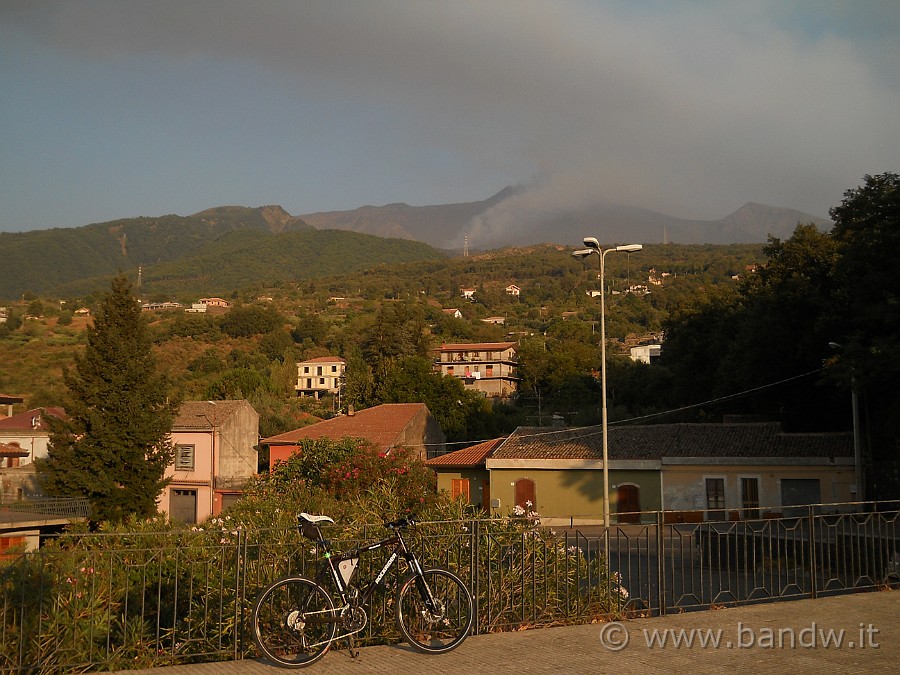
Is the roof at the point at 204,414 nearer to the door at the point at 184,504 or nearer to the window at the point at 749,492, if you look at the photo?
the door at the point at 184,504

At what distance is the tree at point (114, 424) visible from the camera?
3172 centimetres

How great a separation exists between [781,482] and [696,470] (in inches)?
133

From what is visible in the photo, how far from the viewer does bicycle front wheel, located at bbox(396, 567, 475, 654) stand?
22.5ft

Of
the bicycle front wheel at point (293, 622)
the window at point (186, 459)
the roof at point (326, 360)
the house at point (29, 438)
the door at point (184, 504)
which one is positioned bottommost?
the door at point (184, 504)

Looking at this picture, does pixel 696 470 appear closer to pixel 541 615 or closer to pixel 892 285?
pixel 892 285

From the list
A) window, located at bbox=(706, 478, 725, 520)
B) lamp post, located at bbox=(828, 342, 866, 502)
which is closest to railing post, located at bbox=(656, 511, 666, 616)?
lamp post, located at bbox=(828, 342, 866, 502)

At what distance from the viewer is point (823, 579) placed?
31.8ft

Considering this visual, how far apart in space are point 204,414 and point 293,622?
1639 inches

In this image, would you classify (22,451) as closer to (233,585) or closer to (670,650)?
(233,585)

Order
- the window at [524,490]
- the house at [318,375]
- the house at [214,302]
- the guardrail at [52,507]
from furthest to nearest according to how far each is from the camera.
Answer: the house at [214,302]
the house at [318,375]
the window at [524,490]
the guardrail at [52,507]

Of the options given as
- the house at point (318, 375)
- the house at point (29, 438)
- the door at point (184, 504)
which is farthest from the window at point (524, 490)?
the house at point (318, 375)

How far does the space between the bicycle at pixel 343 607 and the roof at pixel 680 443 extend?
29.5m

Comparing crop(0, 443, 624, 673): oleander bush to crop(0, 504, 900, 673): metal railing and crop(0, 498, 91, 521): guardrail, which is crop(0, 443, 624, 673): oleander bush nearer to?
crop(0, 504, 900, 673): metal railing

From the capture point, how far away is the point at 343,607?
665 cm
